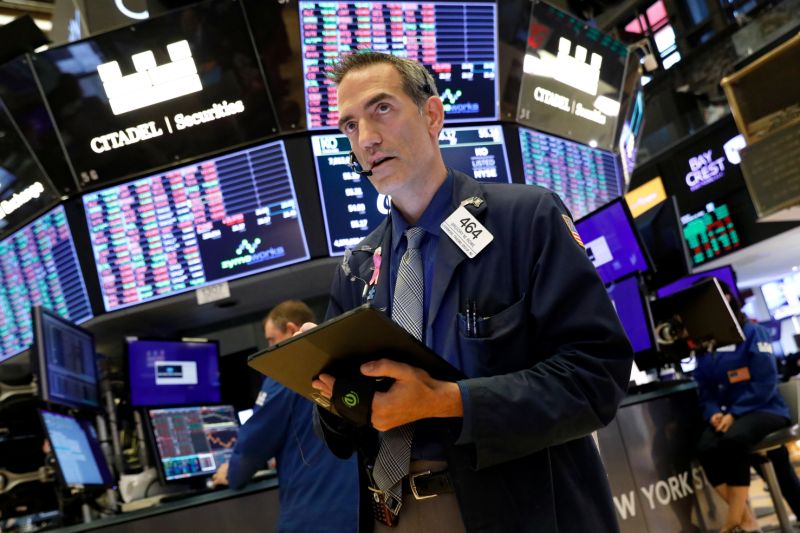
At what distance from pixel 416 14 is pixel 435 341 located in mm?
3280

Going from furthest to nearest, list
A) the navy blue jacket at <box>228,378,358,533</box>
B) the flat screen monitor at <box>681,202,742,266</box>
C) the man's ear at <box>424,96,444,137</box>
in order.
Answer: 1. the flat screen monitor at <box>681,202,742,266</box>
2. the navy blue jacket at <box>228,378,358,533</box>
3. the man's ear at <box>424,96,444,137</box>

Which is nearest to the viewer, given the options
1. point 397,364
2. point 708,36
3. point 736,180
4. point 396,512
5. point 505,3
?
point 397,364

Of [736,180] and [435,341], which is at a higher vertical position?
[736,180]

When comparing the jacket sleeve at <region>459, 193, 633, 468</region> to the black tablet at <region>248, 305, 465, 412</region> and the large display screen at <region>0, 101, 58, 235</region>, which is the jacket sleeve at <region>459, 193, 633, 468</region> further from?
the large display screen at <region>0, 101, 58, 235</region>

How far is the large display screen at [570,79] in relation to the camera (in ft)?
15.0

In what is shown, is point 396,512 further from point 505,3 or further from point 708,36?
point 708,36

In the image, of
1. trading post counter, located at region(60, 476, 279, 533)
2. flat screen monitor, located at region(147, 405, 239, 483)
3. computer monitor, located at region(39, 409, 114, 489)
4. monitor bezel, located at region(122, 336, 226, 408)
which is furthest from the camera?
monitor bezel, located at region(122, 336, 226, 408)

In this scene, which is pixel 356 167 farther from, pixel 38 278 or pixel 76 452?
pixel 38 278

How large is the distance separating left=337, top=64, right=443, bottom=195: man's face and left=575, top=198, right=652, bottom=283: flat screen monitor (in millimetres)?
3204

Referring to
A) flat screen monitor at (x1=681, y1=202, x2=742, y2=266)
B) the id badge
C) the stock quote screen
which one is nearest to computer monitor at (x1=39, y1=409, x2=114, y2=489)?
the stock quote screen

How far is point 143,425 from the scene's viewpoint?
A: 13.8 feet

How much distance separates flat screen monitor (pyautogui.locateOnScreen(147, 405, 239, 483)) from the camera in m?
4.09

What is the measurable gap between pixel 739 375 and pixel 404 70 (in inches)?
157

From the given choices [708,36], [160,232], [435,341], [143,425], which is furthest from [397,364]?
[708,36]
